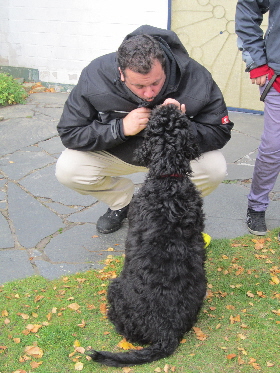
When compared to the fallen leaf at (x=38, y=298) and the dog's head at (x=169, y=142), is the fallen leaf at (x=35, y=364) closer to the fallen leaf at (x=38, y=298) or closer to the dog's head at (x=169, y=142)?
the fallen leaf at (x=38, y=298)

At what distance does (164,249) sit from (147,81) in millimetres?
1192

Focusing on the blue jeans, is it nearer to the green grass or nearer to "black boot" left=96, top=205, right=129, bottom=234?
the green grass

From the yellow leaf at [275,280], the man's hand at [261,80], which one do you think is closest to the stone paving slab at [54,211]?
the yellow leaf at [275,280]

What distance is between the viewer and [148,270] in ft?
8.82

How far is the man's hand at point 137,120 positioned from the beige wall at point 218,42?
4464 mm

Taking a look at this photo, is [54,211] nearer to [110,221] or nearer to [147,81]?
[110,221]

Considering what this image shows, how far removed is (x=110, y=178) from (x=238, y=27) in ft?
5.79

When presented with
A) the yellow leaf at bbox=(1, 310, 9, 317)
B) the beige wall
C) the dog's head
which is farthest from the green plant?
the dog's head

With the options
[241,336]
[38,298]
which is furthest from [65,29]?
[241,336]

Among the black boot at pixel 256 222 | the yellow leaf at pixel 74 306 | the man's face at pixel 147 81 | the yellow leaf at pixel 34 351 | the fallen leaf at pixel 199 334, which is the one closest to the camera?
Answer: the yellow leaf at pixel 34 351

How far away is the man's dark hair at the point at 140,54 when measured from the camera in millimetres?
3068

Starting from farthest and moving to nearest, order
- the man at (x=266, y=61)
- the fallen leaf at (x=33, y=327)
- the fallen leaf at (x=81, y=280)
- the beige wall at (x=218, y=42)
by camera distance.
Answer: the beige wall at (x=218, y=42)
the man at (x=266, y=61)
the fallen leaf at (x=81, y=280)
the fallen leaf at (x=33, y=327)

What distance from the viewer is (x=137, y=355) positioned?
103 inches

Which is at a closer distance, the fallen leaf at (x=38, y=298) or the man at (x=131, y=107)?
the man at (x=131, y=107)
